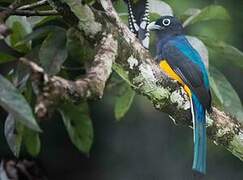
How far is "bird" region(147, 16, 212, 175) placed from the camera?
45.3 inches

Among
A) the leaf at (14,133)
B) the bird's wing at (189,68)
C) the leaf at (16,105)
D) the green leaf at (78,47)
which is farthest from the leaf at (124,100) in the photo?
→ the leaf at (16,105)

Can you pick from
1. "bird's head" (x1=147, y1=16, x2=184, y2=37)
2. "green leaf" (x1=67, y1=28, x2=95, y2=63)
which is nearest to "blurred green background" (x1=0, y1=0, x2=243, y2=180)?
"green leaf" (x1=67, y1=28, x2=95, y2=63)

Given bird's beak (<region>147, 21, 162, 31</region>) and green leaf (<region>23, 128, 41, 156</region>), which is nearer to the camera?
bird's beak (<region>147, 21, 162, 31</region>)

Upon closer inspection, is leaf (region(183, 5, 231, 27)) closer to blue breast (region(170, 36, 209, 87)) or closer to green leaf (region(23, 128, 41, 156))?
blue breast (region(170, 36, 209, 87))

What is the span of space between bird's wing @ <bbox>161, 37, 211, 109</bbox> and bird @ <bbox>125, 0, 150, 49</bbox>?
46 mm

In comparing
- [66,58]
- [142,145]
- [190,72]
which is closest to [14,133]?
[66,58]

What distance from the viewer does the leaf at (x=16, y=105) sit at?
972 mm

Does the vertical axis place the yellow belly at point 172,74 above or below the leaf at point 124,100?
above

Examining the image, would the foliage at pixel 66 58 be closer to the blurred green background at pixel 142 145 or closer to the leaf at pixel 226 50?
the leaf at pixel 226 50

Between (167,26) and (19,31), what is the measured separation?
1.32 ft

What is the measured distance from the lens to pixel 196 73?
117 cm

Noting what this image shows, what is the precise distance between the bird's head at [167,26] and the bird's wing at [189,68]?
0.03 metres

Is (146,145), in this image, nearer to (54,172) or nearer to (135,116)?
(135,116)

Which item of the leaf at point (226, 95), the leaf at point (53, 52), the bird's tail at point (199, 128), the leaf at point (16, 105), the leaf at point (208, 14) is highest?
the leaf at point (16, 105)
